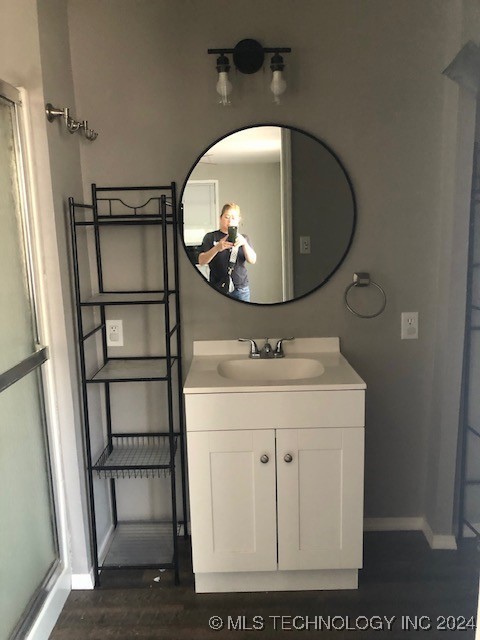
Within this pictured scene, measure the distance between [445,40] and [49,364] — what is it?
6.86 ft

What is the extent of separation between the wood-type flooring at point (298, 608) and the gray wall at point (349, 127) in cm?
28

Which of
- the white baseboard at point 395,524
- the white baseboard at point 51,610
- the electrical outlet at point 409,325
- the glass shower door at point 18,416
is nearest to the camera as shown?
the glass shower door at point 18,416

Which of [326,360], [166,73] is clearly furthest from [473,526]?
[166,73]

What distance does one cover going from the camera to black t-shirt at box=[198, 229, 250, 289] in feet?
7.96

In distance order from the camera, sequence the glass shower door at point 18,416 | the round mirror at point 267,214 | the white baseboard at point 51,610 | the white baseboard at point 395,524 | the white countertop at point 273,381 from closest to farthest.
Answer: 1. the glass shower door at point 18,416
2. the white baseboard at point 51,610
3. the white countertop at point 273,381
4. the round mirror at point 267,214
5. the white baseboard at point 395,524

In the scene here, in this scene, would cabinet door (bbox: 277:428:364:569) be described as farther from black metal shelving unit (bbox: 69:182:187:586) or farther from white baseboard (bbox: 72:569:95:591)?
white baseboard (bbox: 72:569:95:591)

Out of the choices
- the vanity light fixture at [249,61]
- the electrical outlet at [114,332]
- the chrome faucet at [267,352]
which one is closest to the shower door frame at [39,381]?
the electrical outlet at [114,332]

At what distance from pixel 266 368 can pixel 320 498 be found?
0.59 meters

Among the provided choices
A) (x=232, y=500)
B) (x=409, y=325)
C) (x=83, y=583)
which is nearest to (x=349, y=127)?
(x=409, y=325)

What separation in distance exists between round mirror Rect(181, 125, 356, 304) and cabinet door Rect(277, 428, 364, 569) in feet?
2.26

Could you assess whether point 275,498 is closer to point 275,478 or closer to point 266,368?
point 275,478

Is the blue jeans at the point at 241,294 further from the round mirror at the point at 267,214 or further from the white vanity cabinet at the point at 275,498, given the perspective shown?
the white vanity cabinet at the point at 275,498

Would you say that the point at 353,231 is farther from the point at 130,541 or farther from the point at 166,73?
the point at 130,541

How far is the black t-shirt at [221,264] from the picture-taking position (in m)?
2.43
